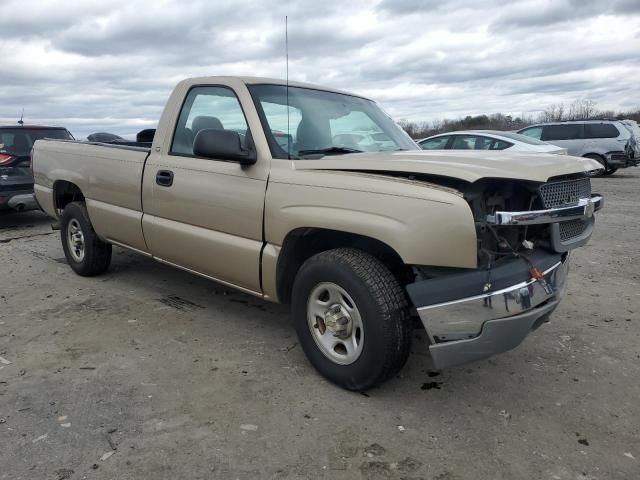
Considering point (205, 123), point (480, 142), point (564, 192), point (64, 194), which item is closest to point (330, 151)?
point (205, 123)

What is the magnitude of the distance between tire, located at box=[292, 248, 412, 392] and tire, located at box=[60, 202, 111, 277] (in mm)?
2932

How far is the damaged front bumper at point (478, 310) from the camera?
8.70 feet

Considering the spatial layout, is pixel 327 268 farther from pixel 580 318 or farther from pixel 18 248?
pixel 18 248

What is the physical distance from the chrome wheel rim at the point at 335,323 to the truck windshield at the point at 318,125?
0.97 meters

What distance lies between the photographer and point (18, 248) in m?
7.07

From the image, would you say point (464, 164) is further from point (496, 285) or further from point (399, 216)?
point (496, 285)

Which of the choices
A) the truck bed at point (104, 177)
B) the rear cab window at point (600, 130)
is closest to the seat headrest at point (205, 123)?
the truck bed at point (104, 177)

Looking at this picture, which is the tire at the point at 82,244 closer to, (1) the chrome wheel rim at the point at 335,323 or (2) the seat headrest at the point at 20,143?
(1) the chrome wheel rim at the point at 335,323

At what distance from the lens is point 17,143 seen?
851 cm

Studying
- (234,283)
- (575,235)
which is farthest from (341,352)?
(575,235)

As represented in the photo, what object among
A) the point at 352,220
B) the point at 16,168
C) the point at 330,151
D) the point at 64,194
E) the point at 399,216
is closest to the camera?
the point at 399,216

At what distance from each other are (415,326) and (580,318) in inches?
75.8

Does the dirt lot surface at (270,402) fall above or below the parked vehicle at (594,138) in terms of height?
below

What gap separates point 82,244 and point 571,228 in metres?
4.59
